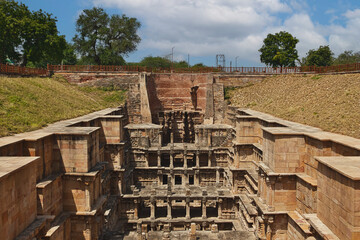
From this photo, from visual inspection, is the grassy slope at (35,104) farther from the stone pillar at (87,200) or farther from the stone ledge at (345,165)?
the stone ledge at (345,165)

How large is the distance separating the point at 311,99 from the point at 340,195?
16.0 metres

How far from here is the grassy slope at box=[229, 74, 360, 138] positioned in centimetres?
1548

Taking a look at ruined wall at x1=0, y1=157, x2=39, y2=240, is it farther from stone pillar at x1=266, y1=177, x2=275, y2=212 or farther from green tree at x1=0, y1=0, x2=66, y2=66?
green tree at x1=0, y1=0, x2=66, y2=66

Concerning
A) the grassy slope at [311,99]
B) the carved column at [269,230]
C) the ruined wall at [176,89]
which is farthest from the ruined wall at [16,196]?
the ruined wall at [176,89]

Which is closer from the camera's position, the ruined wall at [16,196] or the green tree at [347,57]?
the ruined wall at [16,196]

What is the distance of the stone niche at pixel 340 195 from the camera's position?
22.4 feet

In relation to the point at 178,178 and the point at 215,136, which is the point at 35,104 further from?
the point at 215,136

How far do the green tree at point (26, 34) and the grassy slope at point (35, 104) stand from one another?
7.37 meters

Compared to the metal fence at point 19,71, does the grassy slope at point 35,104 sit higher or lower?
lower

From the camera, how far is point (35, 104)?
18.4 m

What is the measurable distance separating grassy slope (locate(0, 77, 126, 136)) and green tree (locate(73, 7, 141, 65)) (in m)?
13.1

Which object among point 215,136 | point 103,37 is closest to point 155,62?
point 103,37

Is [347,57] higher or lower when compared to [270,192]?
higher

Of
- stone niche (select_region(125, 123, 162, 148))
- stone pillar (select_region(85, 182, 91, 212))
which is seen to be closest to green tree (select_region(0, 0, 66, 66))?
stone niche (select_region(125, 123, 162, 148))
